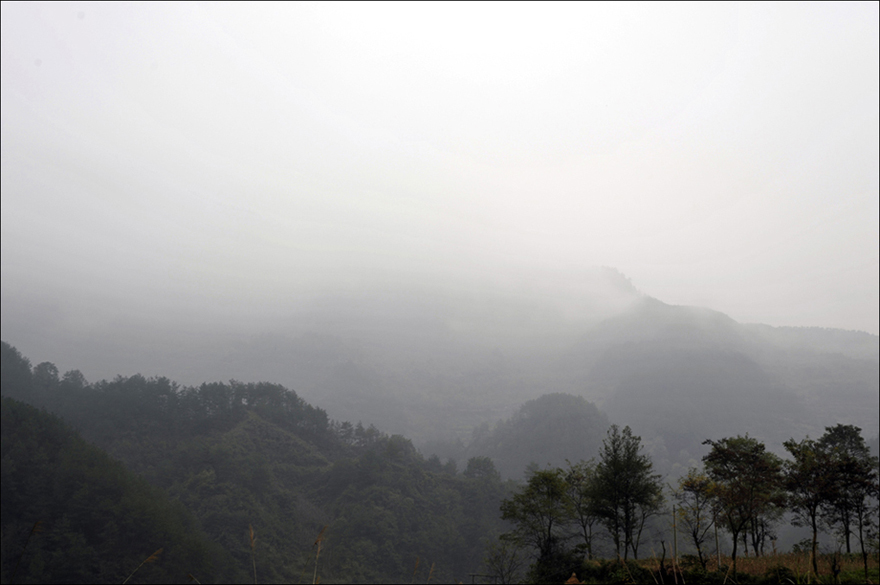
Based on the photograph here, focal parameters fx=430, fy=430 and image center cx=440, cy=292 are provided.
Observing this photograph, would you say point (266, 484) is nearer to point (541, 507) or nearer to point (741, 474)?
point (541, 507)

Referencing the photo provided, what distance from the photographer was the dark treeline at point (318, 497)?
33656 millimetres

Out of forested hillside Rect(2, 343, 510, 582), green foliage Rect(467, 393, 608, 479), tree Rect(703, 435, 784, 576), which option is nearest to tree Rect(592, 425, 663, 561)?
tree Rect(703, 435, 784, 576)

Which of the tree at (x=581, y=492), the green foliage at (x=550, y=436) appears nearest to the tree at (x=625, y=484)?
the tree at (x=581, y=492)

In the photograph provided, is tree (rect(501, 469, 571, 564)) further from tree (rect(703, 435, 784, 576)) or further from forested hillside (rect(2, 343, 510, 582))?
forested hillside (rect(2, 343, 510, 582))

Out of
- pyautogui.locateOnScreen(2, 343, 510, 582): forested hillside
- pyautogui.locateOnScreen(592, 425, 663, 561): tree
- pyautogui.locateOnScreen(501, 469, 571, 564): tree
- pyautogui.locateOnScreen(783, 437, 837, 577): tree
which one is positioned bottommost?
pyautogui.locateOnScreen(2, 343, 510, 582): forested hillside

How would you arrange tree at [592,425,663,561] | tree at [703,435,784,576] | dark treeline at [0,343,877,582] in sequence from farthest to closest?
tree at [592,425,663,561] → dark treeline at [0,343,877,582] → tree at [703,435,784,576]

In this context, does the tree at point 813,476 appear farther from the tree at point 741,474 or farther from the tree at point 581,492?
the tree at point 581,492

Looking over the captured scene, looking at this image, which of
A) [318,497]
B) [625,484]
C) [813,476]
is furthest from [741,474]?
[318,497]

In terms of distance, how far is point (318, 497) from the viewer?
3883 inches

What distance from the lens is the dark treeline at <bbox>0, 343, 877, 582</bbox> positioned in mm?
33656

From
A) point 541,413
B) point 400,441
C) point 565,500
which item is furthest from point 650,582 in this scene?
point 541,413

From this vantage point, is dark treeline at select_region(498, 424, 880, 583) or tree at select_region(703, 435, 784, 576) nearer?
dark treeline at select_region(498, 424, 880, 583)

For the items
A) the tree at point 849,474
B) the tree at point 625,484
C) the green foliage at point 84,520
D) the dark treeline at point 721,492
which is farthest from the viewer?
the green foliage at point 84,520

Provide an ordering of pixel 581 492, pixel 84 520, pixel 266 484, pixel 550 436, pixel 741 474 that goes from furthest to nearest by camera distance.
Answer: pixel 550 436 < pixel 266 484 < pixel 84 520 < pixel 581 492 < pixel 741 474
